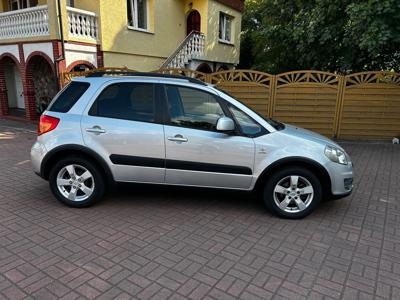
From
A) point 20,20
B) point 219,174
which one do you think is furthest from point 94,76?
point 20,20

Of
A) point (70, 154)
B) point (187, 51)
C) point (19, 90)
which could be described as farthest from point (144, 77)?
point (19, 90)

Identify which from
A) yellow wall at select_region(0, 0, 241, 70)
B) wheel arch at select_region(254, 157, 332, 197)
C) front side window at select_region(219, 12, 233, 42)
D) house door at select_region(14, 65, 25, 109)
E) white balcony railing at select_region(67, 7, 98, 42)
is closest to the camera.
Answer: wheel arch at select_region(254, 157, 332, 197)

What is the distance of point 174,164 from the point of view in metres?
4.08

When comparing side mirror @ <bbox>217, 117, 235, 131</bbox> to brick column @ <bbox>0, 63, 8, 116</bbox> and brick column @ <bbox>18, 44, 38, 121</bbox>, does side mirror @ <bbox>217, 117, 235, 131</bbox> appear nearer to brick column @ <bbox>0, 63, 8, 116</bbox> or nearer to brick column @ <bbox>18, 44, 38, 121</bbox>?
brick column @ <bbox>18, 44, 38, 121</bbox>

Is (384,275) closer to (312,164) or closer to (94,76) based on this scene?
(312,164)

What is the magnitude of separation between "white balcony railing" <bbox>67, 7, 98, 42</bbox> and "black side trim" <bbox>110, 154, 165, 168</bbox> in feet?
26.0

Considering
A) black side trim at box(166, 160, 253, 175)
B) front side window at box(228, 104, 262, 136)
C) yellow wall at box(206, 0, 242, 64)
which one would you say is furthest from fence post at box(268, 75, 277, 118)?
yellow wall at box(206, 0, 242, 64)

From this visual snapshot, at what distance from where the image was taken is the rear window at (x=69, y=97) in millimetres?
4241

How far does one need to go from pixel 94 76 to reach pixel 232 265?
3005 mm

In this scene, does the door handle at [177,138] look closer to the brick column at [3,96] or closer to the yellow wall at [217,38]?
the brick column at [3,96]

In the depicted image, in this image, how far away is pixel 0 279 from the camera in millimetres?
2771

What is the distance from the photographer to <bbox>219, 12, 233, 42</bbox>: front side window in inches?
712

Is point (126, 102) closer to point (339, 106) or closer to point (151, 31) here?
point (339, 106)

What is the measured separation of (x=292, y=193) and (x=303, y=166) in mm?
366
